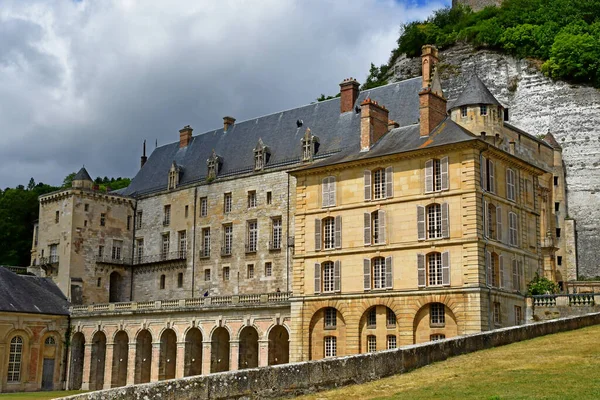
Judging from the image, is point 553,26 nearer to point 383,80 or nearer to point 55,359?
point 383,80

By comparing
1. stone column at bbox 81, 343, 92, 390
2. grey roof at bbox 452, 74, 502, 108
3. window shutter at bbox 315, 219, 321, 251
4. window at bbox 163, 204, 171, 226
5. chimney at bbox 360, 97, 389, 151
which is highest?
grey roof at bbox 452, 74, 502, 108

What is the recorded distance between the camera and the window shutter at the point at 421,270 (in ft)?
97.6

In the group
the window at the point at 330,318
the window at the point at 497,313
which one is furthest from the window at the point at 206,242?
the window at the point at 497,313

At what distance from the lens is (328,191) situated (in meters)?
33.2

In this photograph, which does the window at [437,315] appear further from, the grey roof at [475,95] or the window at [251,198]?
the window at [251,198]

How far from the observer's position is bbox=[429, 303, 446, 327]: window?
96.3ft

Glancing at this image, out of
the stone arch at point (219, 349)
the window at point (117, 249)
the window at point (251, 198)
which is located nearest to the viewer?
the stone arch at point (219, 349)

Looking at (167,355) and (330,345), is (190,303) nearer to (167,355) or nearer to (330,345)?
(167,355)

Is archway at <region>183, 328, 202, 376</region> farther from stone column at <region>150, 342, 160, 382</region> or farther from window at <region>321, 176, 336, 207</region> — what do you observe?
window at <region>321, 176, 336, 207</region>

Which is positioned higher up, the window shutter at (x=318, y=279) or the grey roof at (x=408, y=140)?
the grey roof at (x=408, y=140)

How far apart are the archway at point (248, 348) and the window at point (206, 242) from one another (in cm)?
952

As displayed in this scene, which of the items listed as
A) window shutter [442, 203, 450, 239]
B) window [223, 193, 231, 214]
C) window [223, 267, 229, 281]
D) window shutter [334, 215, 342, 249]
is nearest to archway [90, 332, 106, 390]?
window [223, 267, 229, 281]

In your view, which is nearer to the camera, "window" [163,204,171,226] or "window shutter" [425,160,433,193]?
"window shutter" [425,160,433,193]

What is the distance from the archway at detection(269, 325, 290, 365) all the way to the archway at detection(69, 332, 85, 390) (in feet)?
48.5
